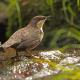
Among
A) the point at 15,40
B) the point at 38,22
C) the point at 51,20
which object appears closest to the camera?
the point at 15,40

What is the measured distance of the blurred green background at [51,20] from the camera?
34.0ft

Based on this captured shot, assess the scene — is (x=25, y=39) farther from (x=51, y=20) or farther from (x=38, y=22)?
(x=51, y=20)

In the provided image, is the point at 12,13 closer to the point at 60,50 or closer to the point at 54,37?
the point at 54,37

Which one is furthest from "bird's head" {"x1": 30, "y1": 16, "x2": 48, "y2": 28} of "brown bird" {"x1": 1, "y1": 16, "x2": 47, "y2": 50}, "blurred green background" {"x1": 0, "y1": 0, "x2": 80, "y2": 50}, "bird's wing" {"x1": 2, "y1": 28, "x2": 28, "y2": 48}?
"blurred green background" {"x1": 0, "y1": 0, "x2": 80, "y2": 50}

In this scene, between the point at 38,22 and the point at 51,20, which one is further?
the point at 51,20

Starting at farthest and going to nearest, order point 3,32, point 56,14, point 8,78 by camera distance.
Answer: point 3,32 → point 56,14 → point 8,78

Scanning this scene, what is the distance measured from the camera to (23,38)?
6.95m

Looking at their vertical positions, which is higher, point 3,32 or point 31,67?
point 31,67

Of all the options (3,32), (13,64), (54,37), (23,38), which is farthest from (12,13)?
(13,64)

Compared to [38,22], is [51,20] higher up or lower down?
lower down

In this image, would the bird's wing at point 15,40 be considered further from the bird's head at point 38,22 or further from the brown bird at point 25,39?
the bird's head at point 38,22

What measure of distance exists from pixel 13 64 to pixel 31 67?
25 centimetres

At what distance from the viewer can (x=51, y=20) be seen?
1162 cm

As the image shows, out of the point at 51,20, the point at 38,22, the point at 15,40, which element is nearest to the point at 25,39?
the point at 15,40
